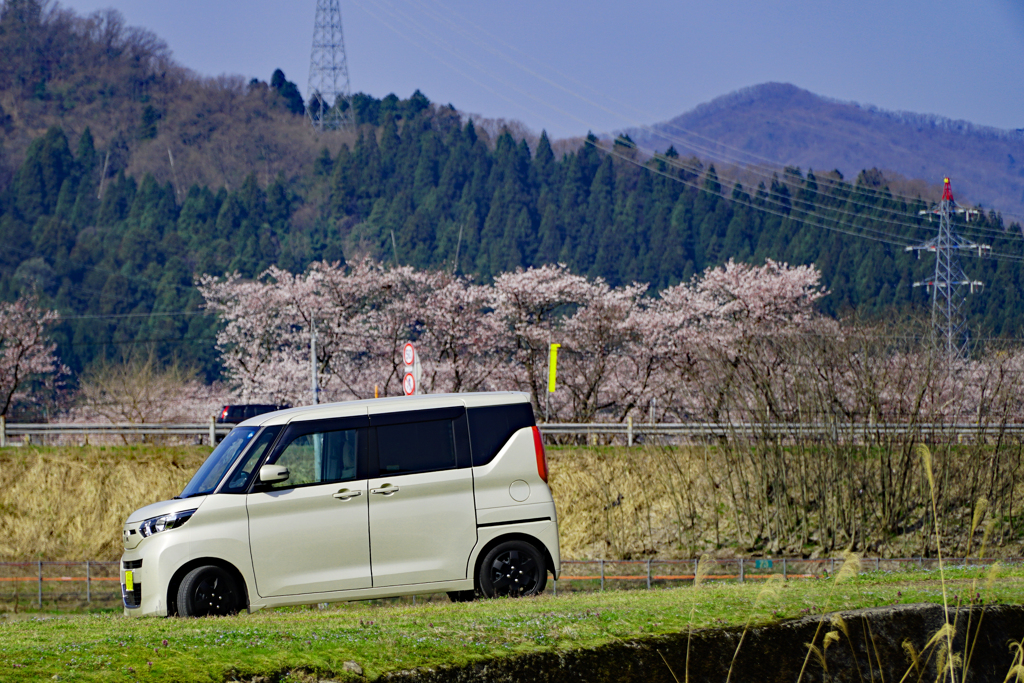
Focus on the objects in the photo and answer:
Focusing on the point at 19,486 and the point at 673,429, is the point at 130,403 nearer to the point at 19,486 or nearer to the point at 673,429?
the point at 19,486

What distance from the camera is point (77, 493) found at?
2464 cm

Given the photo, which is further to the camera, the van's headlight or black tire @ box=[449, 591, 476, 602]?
black tire @ box=[449, 591, 476, 602]

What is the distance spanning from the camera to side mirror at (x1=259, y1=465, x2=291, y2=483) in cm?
851

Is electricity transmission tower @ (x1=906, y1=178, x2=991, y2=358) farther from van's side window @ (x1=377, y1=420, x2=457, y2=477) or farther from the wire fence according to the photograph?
van's side window @ (x1=377, y1=420, x2=457, y2=477)

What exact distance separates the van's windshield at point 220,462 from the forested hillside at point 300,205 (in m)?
82.9

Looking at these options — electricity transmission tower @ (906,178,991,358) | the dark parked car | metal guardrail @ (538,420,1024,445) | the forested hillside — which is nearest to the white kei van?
metal guardrail @ (538,420,1024,445)

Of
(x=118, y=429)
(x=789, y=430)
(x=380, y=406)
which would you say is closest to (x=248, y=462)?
(x=380, y=406)

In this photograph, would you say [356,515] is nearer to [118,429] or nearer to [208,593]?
[208,593]

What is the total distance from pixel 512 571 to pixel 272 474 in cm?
240

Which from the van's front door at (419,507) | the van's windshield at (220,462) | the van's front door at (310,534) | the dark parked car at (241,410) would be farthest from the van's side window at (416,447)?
the dark parked car at (241,410)

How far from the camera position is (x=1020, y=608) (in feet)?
24.9

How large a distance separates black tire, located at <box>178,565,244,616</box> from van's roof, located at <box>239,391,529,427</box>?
141 cm

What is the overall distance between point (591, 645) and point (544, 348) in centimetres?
3450

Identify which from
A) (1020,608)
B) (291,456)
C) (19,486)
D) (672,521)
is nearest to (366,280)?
(19,486)
